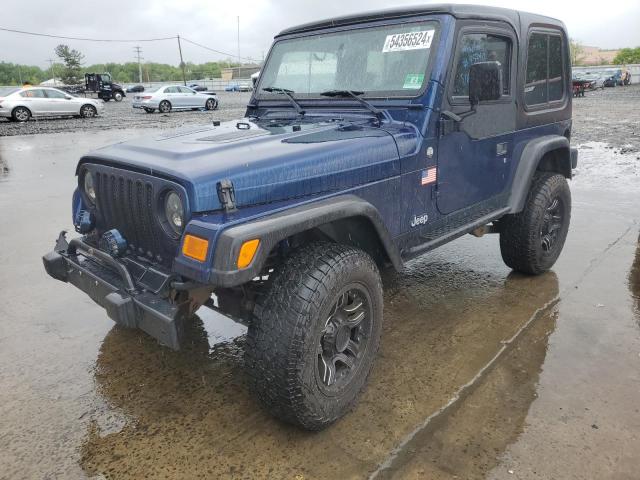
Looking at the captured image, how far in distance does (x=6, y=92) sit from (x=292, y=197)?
73.6 ft

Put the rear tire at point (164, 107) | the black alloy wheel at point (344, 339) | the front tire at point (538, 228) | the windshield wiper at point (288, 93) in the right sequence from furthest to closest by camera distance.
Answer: the rear tire at point (164, 107) → the front tire at point (538, 228) → the windshield wiper at point (288, 93) → the black alloy wheel at point (344, 339)

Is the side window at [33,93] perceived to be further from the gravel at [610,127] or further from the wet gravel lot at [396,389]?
the gravel at [610,127]

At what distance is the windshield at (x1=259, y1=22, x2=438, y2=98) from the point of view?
3.22 meters

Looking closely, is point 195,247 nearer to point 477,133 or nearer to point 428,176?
point 428,176

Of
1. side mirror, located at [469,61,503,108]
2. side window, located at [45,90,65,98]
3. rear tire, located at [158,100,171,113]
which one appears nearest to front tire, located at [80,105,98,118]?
side window, located at [45,90,65,98]

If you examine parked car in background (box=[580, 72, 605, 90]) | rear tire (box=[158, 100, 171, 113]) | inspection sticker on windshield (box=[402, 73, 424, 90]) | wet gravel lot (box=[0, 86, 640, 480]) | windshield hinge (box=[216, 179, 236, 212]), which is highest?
parked car in background (box=[580, 72, 605, 90])

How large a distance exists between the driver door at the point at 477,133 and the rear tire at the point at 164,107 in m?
23.1

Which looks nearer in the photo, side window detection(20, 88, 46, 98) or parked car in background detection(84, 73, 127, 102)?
side window detection(20, 88, 46, 98)

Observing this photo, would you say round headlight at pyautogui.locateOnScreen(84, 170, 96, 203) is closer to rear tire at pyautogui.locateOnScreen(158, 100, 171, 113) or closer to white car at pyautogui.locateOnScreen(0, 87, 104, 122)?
white car at pyautogui.locateOnScreen(0, 87, 104, 122)

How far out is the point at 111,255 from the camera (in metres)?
2.64

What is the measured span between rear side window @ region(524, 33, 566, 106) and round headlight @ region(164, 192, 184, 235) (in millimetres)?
2923

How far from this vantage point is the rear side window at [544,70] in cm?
403

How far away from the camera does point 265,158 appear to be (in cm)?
247

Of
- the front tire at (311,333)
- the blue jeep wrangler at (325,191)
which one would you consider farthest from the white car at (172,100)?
the front tire at (311,333)
